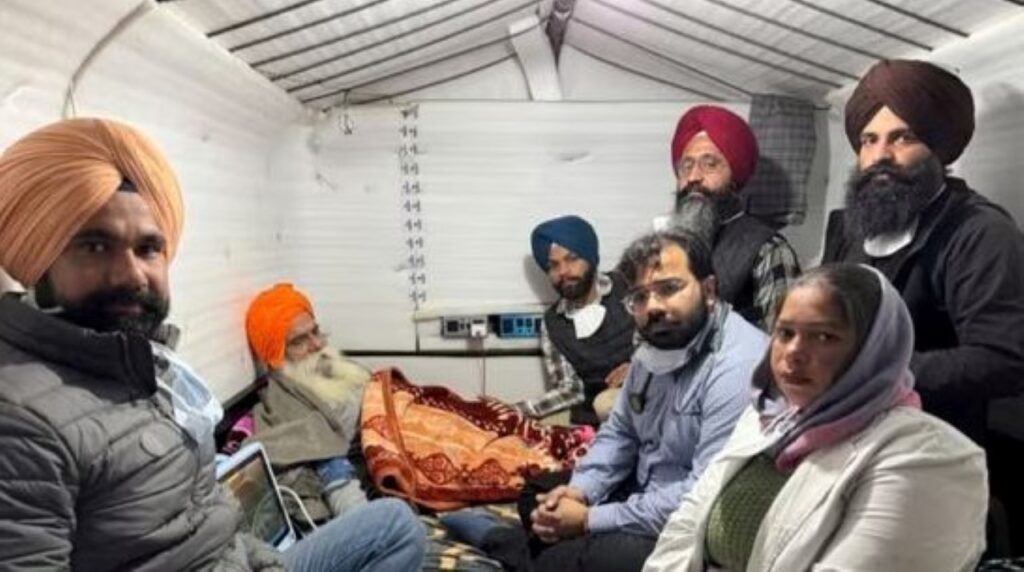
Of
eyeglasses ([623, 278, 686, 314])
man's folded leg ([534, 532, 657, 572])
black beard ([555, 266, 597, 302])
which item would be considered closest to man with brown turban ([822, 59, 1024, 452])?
eyeglasses ([623, 278, 686, 314])

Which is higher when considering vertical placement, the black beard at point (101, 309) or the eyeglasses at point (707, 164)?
the eyeglasses at point (707, 164)

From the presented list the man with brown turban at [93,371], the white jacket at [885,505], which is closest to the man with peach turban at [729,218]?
the white jacket at [885,505]

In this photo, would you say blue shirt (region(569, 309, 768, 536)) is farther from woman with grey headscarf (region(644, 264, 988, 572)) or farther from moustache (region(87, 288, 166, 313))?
moustache (region(87, 288, 166, 313))

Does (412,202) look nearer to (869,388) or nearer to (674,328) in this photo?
(674,328)

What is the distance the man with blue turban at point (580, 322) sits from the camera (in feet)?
8.87

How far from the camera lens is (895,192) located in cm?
156

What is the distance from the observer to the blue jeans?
165 centimetres

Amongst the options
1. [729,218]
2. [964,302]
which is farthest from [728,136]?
[964,302]

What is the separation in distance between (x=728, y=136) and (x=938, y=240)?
90cm

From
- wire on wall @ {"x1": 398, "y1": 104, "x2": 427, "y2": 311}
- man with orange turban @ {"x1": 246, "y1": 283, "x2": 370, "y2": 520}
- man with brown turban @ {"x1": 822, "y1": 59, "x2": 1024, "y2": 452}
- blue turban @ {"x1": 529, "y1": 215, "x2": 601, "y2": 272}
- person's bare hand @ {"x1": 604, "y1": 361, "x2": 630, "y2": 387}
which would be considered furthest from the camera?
wire on wall @ {"x1": 398, "y1": 104, "x2": 427, "y2": 311}

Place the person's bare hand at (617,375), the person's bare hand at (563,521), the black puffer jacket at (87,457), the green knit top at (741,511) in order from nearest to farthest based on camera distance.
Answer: the black puffer jacket at (87,457) → the green knit top at (741,511) → the person's bare hand at (563,521) → the person's bare hand at (617,375)

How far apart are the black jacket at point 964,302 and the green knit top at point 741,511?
1.15 ft

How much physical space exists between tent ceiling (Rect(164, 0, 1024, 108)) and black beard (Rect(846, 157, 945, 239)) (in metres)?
0.42

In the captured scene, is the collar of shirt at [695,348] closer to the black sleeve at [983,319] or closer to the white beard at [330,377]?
the black sleeve at [983,319]
